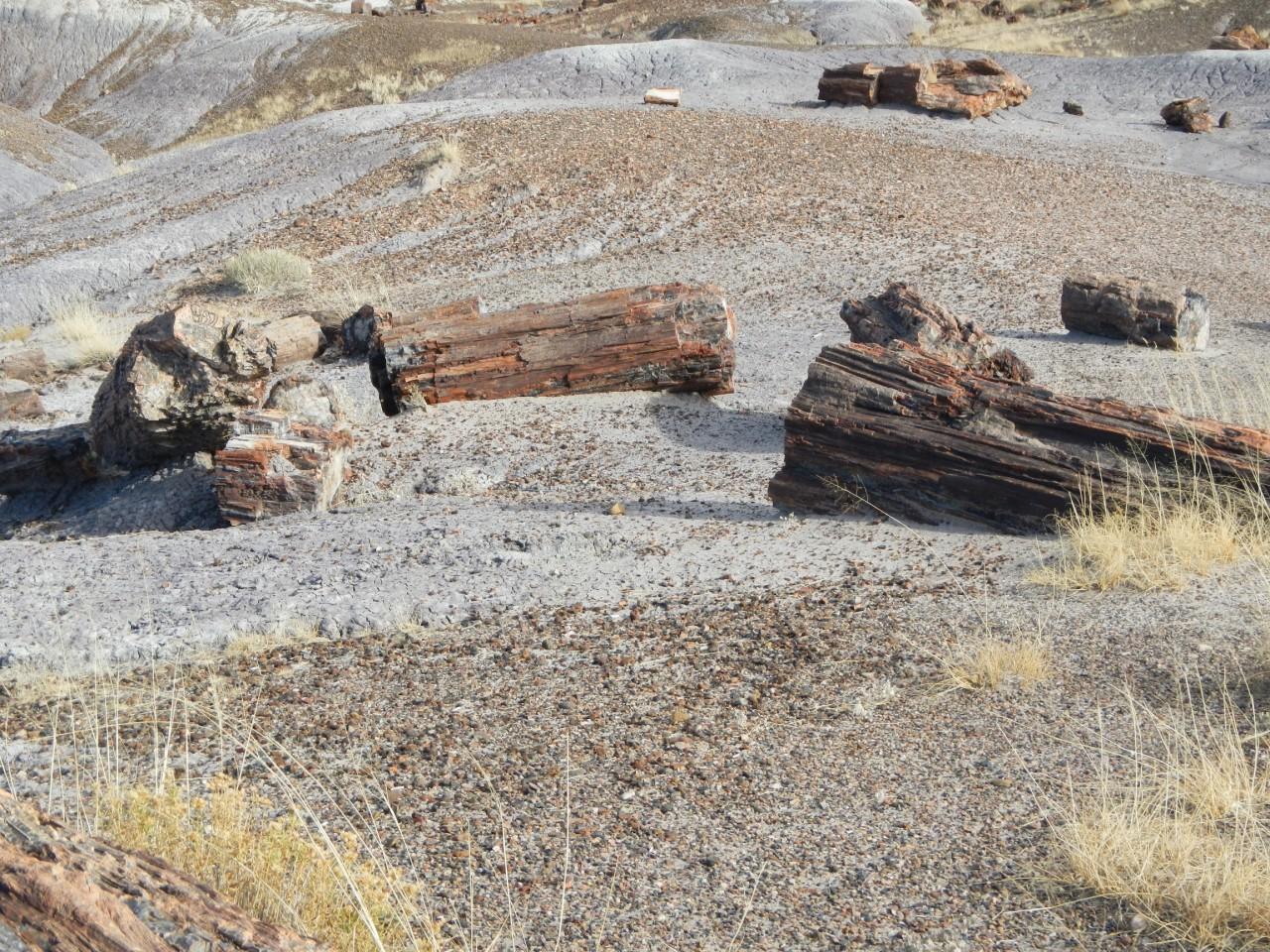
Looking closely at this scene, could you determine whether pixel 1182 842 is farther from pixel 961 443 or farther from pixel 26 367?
pixel 26 367

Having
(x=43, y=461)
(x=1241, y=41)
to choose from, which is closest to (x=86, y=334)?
(x=43, y=461)

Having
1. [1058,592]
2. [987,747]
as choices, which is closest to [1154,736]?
[987,747]

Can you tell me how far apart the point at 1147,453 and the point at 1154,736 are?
2.23 meters

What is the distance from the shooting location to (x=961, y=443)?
6113mm

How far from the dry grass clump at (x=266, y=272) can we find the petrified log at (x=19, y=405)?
3.79m

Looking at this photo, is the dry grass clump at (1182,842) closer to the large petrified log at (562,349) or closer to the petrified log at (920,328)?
the petrified log at (920,328)

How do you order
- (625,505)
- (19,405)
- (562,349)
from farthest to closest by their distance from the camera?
(19,405), (562,349), (625,505)

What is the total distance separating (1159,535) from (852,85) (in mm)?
18001

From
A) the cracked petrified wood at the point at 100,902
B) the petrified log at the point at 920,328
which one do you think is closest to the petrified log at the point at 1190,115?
the petrified log at the point at 920,328

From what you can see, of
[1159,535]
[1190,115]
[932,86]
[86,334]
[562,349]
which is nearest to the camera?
[1159,535]

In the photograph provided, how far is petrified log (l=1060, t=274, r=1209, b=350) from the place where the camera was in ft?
33.2

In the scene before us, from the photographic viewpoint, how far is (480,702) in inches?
180

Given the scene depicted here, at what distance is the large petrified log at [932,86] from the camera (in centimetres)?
2117

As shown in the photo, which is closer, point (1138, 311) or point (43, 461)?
point (43, 461)
